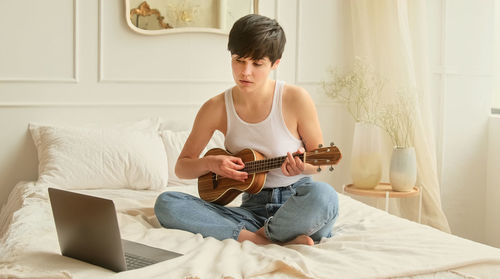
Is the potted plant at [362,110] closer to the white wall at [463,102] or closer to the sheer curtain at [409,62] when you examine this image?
the sheer curtain at [409,62]

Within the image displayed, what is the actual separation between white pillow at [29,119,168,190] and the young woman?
717mm

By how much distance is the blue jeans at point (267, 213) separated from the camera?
6.66ft

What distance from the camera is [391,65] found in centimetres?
357

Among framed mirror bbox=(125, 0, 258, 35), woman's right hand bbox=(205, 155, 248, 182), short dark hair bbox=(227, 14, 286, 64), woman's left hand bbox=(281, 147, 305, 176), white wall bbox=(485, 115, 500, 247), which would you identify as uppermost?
framed mirror bbox=(125, 0, 258, 35)

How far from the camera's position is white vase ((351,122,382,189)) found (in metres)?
3.31

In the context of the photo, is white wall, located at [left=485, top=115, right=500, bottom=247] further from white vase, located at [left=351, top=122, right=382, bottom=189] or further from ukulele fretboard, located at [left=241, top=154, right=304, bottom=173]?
ukulele fretboard, located at [left=241, top=154, right=304, bottom=173]

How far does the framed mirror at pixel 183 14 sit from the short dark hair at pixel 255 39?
1349mm

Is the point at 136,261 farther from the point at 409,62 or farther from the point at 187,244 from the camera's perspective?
the point at 409,62

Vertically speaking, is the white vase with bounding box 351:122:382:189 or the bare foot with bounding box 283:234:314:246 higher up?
the white vase with bounding box 351:122:382:189

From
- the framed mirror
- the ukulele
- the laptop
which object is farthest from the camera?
the framed mirror

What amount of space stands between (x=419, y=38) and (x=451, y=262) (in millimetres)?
2105

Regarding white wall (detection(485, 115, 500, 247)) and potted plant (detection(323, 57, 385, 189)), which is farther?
white wall (detection(485, 115, 500, 247))

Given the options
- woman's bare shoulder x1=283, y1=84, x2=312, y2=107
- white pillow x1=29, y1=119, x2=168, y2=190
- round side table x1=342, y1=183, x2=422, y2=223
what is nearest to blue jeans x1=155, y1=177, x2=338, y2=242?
woman's bare shoulder x1=283, y1=84, x2=312, y2=107

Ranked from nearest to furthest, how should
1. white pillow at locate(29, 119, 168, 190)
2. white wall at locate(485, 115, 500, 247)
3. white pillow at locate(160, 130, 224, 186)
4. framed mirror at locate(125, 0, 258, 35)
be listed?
white pillow at locate(29, 119, 168, 190), white pillow at locate(160, 130, 224, 186), framed mirror at locate(125, 0, 258, 35), white wall at locate(485, 115, 500, 247)
